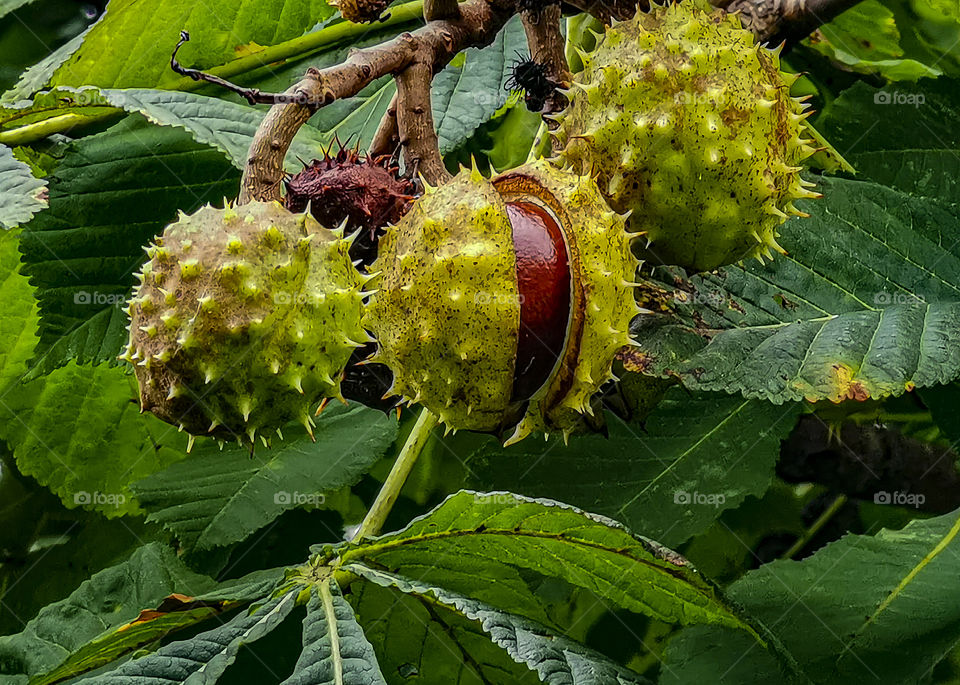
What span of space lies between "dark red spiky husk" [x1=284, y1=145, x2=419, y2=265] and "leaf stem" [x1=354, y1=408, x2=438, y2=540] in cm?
25

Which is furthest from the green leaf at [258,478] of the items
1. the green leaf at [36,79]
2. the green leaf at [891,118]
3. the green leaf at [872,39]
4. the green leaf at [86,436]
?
the green leaf at [872,39]

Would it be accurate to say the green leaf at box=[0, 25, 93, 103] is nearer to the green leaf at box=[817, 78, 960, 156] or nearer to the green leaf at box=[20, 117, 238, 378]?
the green leaf at box=[20, 117, 238, 378]

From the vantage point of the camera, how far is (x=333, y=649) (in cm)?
94

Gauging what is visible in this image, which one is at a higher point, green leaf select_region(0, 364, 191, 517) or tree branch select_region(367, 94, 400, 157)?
tree branch select_region(367, 94, 400, 157)

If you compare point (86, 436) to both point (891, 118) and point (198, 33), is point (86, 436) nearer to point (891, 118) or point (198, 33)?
point (198, 33)

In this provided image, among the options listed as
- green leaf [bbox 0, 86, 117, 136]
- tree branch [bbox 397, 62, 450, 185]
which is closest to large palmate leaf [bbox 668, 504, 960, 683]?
tree branch [bbox 397, 62, 450, 185]

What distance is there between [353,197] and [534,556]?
38cm

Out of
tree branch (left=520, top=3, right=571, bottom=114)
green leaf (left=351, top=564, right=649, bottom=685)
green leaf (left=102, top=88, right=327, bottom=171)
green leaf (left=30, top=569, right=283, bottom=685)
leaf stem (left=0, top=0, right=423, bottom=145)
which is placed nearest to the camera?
green leaf (left=351, top=564, right=649, bottom=685)

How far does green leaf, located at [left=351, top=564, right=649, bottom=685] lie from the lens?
2.95 ft

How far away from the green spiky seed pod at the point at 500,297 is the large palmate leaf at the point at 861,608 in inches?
13.2

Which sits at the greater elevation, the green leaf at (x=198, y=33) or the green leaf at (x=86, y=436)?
the green leaf at (x=198, y=33)

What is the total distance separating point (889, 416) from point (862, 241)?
0.30m

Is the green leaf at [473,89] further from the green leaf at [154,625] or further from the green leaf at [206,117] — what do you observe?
the green leaf at [154,625]

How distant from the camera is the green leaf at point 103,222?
1416mm
